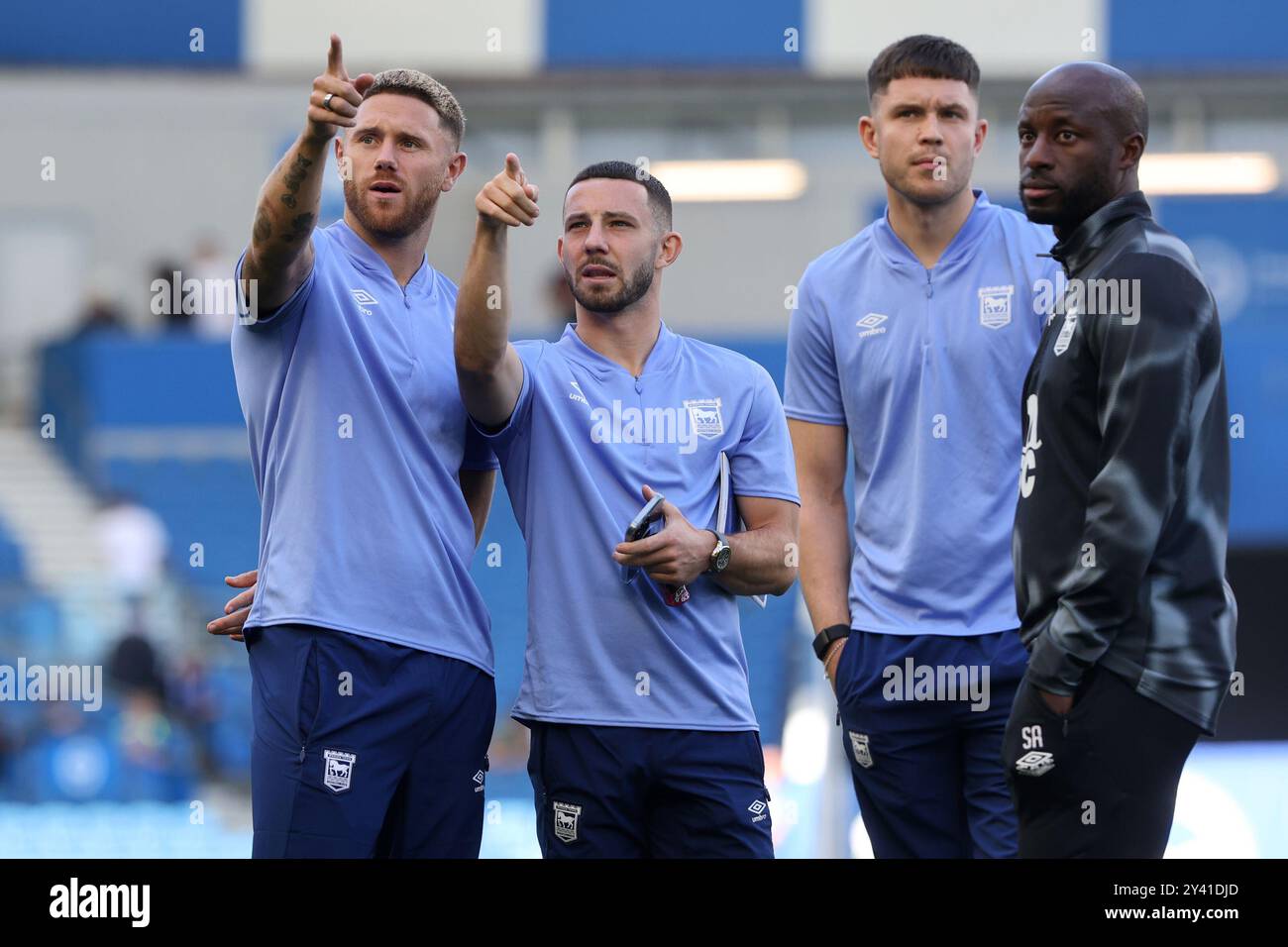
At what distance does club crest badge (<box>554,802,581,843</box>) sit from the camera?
3377 millimetres

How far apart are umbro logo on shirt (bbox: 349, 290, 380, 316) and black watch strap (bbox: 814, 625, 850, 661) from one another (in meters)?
1.24

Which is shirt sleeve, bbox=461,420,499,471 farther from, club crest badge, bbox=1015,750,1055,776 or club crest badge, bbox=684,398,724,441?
club crest badge, bbox=1015,750,1055,776

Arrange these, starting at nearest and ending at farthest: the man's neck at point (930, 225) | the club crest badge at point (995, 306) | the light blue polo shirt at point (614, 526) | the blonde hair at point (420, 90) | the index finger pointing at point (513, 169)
A: the index finger pointing at point (513, 169), the light blue polo shirt at point (614, 526), the blonde hair at point (420, 90), the club crest badge at point (995, 306), the man's neck at point (930, 225)

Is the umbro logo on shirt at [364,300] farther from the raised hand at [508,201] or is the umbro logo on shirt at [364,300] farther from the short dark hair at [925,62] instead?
the short dark hair at [925,62]

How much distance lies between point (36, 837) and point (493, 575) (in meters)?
3.70

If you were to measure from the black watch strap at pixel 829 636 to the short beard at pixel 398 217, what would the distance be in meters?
1.28

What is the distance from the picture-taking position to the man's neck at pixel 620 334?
362 cm

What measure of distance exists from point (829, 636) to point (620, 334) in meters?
0.83

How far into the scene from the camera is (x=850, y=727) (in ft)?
12.2

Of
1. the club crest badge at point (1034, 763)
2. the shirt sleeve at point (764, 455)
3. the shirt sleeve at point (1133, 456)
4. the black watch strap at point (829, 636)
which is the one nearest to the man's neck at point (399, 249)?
the shirt sleeve at point (764, 455)

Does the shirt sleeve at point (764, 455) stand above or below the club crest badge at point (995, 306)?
below

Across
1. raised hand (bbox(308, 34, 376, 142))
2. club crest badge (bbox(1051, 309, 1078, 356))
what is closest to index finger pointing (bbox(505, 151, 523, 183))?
raised hand (bbox(308, 34, 376, 142))

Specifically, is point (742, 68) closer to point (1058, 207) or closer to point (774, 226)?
point (774, 226)
